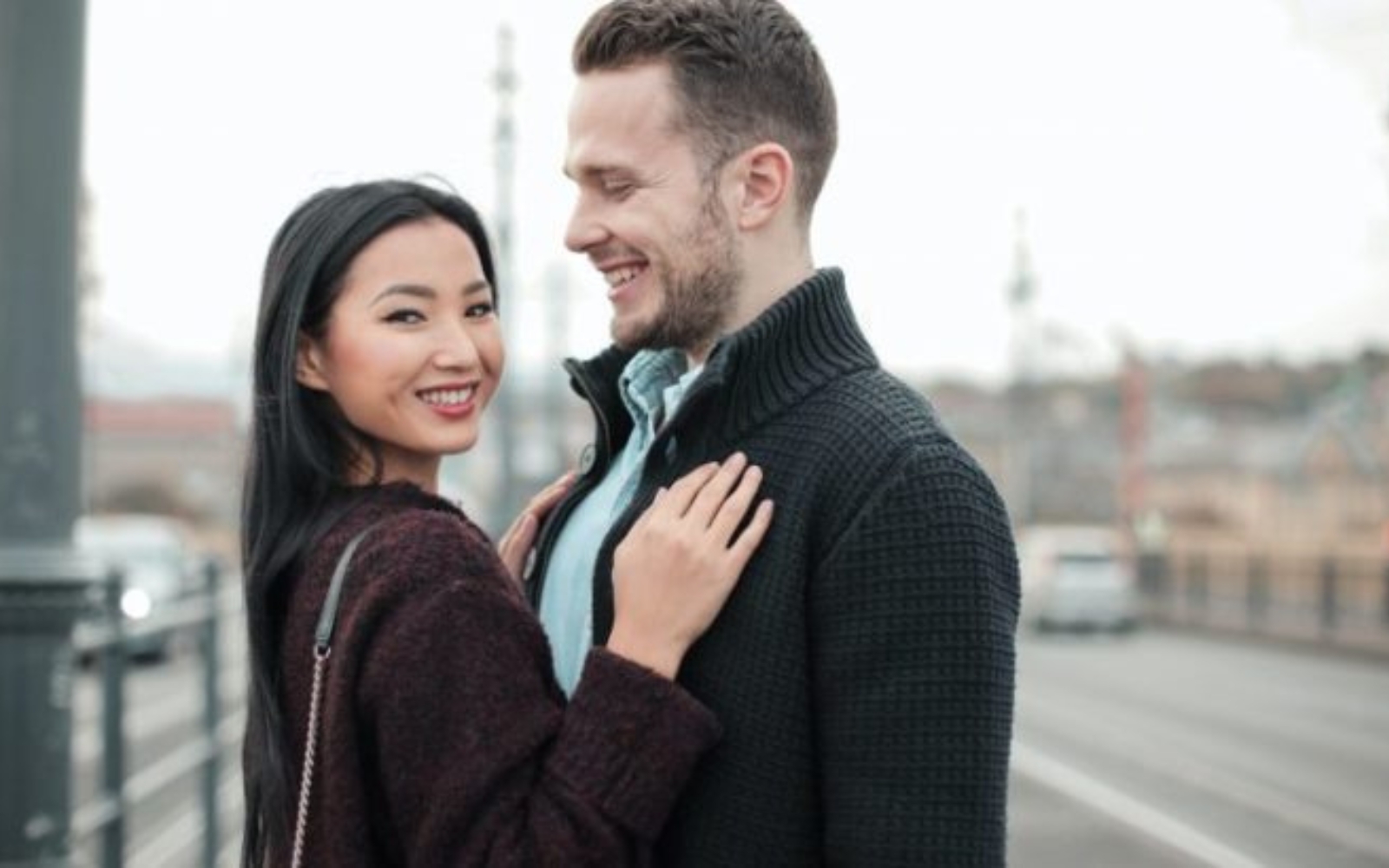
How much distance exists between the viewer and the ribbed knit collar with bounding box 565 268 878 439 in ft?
8.09

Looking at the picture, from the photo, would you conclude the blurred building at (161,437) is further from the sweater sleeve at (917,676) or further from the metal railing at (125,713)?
the sweater sleeve at (917,676)

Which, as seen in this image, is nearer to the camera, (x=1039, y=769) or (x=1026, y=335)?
(x=1039, y=769)

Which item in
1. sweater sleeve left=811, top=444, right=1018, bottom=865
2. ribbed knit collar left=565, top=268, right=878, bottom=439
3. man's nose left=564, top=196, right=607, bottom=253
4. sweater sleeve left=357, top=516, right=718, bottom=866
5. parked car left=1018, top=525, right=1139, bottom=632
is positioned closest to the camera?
sweater sleeve left=811, top=444, right=1018, bottom=865

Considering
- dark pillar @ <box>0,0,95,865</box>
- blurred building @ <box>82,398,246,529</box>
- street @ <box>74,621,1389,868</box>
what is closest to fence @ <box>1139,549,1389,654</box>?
street @ <box>74,621,1389,868</box>

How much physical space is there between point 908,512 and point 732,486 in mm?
248

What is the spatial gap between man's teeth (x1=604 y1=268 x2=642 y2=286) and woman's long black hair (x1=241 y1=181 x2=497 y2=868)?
0.31 meters

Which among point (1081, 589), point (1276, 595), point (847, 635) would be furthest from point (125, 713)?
point (1276, 595)

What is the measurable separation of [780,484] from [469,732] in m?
0.44

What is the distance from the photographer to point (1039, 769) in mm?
14539

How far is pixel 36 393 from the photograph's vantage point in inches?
176

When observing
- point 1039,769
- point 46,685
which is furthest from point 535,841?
point 1039,769

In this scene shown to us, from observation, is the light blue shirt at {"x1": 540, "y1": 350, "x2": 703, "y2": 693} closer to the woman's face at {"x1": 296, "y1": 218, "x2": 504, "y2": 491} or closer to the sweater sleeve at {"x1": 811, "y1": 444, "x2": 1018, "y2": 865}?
the woman's face at {"x1": 296, "y1": 218, "x2": 504, "y2": 491}

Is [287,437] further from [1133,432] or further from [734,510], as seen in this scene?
[1133,432]

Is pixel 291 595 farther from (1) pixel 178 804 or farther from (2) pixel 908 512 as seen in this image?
(1) pixel 178 804
